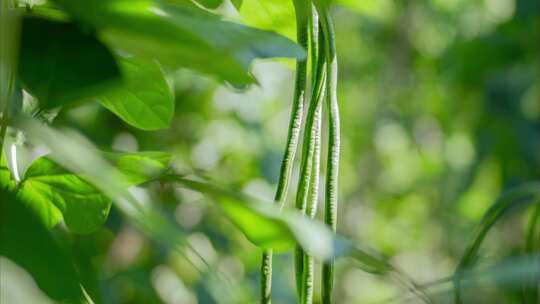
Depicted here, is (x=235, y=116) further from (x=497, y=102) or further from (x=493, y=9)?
(x=493, y=9)

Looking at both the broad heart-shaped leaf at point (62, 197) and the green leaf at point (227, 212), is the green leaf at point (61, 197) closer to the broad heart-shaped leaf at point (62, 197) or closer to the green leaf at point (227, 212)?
the broad heart-shaped leaf at point (62, 197)

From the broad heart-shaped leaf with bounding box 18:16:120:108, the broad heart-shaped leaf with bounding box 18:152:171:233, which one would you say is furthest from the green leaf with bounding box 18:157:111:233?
the broad heart-shaped leaf with bounding box 18:16:120:108

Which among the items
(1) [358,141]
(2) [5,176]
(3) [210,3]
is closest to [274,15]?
(3) [210,3]

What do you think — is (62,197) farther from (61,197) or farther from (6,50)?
(6,50)

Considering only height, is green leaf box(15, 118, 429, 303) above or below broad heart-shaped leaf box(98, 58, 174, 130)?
above

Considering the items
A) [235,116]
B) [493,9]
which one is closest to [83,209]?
[235,116]

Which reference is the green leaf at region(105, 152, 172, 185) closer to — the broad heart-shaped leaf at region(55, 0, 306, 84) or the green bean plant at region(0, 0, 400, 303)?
the green bean plant at region(0, 0, 400, 303)

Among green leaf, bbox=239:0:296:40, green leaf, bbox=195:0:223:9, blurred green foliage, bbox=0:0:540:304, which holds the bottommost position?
blurred green foliage, bbox=0:0:540:304

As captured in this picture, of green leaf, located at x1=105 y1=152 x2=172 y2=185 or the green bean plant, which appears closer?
the green bean plant
